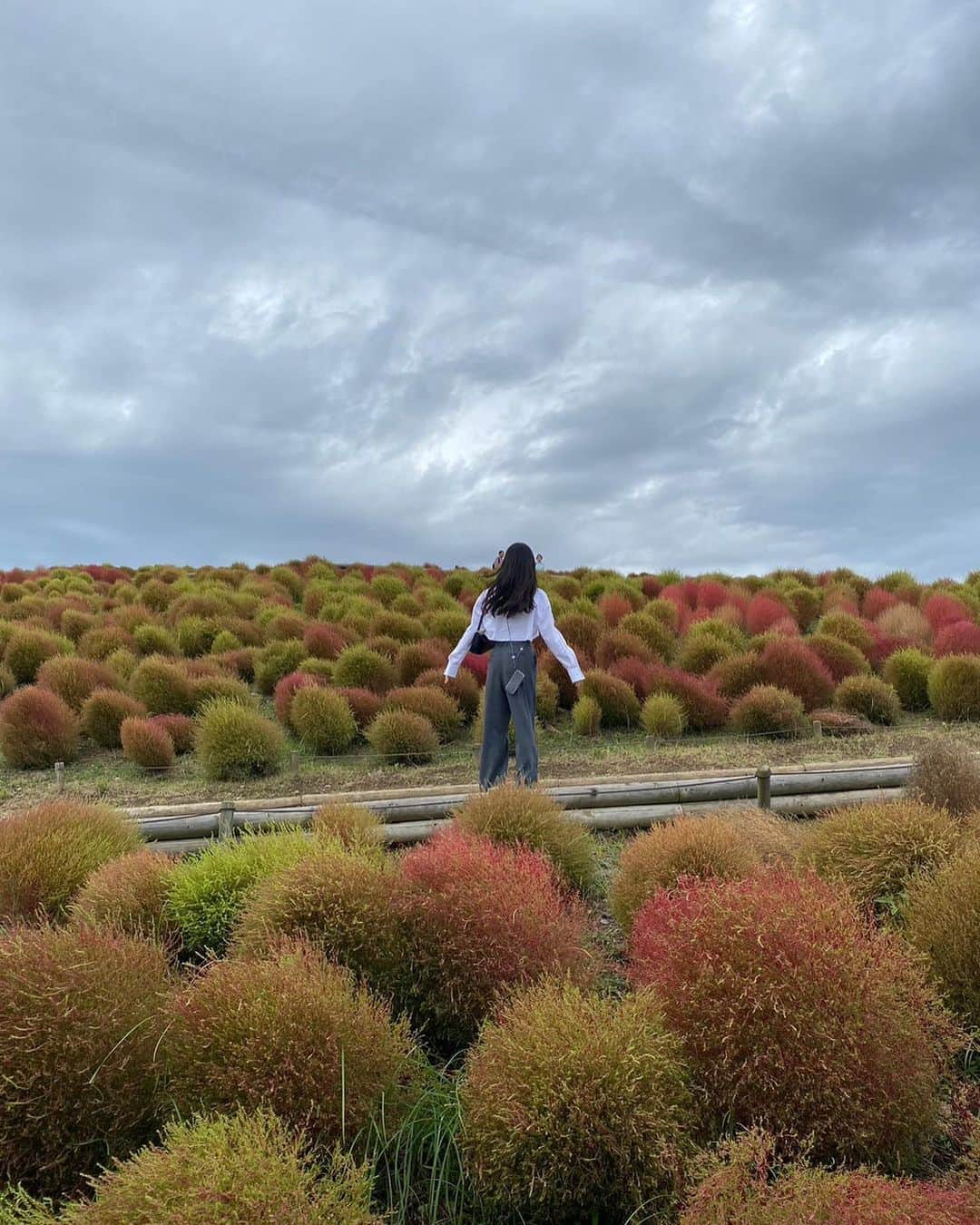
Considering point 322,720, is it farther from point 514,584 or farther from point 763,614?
point 763,614

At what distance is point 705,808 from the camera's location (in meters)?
6.33

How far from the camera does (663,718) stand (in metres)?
9.56

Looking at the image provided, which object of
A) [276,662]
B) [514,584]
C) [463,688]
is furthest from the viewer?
[276,662]

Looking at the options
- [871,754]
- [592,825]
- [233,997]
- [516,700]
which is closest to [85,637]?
[516,700]

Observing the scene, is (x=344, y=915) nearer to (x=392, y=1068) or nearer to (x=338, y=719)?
(x=392, y=1068)

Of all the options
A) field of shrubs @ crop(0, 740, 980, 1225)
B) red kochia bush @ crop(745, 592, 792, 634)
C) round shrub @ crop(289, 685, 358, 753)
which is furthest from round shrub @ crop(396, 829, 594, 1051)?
red kochia bush @ crop(745, 592, 792, 634)

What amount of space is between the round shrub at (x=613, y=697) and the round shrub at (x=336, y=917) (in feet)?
22.3

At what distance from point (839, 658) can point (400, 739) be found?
5654 mm

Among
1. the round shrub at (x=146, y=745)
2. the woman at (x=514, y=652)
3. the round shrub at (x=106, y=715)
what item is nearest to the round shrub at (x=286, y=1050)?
the woman at (x=514, y=652)

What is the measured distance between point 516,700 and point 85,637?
8.27m

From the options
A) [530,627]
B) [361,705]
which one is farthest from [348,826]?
[361,705]

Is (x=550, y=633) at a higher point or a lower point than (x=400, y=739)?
higher

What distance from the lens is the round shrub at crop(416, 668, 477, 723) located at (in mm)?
10477

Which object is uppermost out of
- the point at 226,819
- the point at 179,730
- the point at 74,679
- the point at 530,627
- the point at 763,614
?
the point at 763,614
